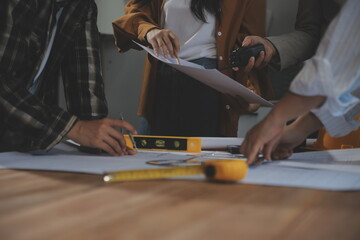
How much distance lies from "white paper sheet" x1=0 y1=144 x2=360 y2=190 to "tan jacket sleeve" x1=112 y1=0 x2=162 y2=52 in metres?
0.53

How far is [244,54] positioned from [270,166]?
495 mm

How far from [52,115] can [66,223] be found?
53 centimetres

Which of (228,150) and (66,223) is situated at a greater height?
(66,223)

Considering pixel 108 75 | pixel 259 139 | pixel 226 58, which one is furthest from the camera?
pixel 108 75

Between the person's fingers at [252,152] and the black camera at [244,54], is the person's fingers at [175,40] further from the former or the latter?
the person's fingers at [252,152]

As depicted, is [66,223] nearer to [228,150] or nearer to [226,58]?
[228,150]

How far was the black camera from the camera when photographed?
1076 mm

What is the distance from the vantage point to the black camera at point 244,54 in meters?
1.08

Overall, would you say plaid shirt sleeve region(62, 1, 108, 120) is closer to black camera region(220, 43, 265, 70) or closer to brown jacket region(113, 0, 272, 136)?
brown jacket region(113, 0, 272, 136)

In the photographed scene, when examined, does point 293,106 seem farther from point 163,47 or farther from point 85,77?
point 85,77

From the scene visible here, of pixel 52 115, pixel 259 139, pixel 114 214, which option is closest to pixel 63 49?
pixel 52 115

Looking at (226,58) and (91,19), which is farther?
(226,58)

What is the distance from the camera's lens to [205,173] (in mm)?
556

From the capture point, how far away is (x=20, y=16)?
0.91 meters
